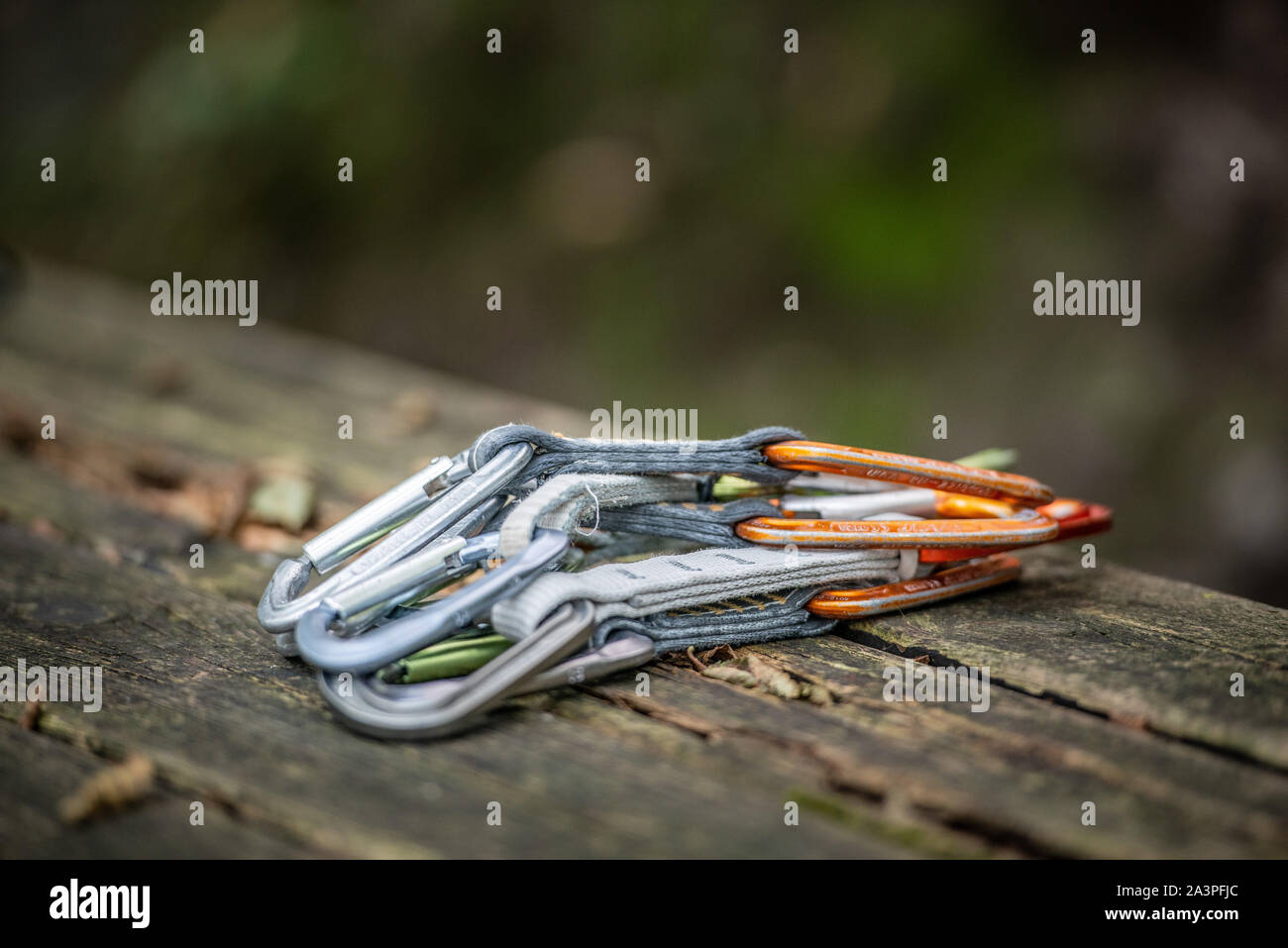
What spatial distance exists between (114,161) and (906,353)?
14.0 feet

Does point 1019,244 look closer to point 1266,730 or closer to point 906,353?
point 906,353

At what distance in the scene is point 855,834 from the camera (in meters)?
1.04

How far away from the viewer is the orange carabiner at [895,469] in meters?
1.49

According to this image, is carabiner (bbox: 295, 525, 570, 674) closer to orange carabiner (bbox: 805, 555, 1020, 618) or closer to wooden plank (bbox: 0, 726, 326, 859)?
wooden plank (bbox: 0, 726, 326, 859)
